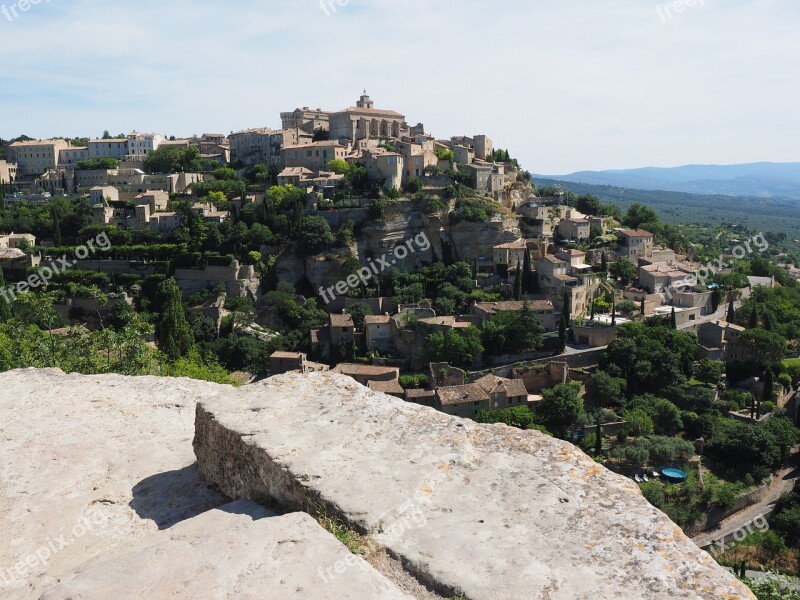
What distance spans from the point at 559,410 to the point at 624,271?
17.8m

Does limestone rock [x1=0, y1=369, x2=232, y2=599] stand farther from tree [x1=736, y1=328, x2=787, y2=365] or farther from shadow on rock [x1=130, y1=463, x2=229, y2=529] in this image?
tree [x1=736, y1=328, x2=787, y2=365]

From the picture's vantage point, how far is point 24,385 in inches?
340

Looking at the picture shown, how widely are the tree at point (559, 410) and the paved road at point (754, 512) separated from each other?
722cm

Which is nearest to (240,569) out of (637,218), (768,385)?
(768,385)

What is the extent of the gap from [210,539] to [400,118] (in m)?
67.7

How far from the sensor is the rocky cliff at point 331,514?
3688 mm

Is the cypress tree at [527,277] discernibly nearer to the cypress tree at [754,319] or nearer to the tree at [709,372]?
the tree at [709,372]

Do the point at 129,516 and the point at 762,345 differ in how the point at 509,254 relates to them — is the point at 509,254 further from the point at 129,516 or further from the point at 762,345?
the point at 129,516

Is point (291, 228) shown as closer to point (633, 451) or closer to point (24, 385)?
point (633, 451)

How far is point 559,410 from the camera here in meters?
31.3

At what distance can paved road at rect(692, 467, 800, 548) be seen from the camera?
2661cm

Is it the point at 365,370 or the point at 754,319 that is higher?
the point at 754,319

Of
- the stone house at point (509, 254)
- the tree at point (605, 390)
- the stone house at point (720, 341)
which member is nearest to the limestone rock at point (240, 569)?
the tree at point (605, 390)

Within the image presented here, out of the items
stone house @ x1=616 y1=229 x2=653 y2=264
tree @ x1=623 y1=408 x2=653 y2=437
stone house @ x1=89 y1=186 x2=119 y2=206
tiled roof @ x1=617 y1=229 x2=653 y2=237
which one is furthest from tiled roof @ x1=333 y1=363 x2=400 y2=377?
stone house @ x1=89 y1=186 x2=119 y2=206
